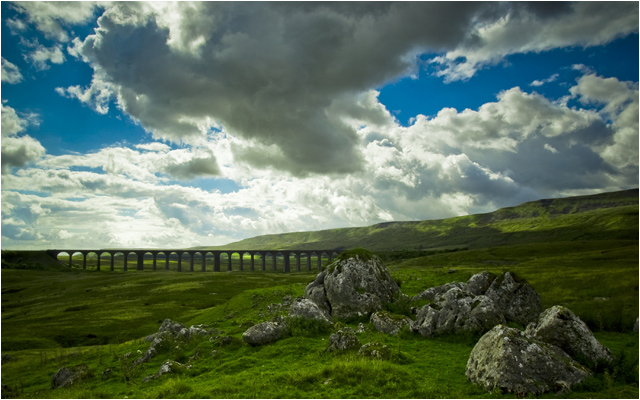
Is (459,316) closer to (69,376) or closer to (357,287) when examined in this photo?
(357,287)

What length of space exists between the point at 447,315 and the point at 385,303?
9584 mm

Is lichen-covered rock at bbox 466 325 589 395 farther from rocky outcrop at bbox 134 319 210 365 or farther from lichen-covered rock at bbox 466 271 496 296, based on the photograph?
rocky outcrop at bbox 134 319 210 365

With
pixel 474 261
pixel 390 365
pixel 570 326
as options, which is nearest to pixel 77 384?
pixel 390 365

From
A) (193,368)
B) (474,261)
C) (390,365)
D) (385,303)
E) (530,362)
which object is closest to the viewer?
(530,362)

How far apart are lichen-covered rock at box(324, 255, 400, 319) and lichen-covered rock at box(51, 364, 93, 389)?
19.0 metres

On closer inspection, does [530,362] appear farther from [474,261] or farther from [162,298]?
[474,261]

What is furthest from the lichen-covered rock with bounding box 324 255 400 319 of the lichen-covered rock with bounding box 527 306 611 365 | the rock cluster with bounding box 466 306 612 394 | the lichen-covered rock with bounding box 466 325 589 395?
the lichen-covered rock with bounding box 466 325 589 395

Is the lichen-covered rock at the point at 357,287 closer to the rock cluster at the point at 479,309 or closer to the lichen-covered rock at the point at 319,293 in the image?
the lichen-covered rock at the point at 319,293

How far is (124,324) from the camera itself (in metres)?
55.8

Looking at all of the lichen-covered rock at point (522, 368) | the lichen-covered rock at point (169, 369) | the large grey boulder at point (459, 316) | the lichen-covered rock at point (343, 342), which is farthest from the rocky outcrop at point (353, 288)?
the lichen-covered rock at point (522, 368)

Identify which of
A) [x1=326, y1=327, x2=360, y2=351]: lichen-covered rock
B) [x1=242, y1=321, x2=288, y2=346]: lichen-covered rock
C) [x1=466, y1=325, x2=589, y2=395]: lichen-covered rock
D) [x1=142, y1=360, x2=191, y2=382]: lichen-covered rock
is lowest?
[x1=142, y1=360, x2=191, y2=382]: lichen-covered rock

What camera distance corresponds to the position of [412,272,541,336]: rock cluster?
22781mm

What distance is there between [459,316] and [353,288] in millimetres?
11112

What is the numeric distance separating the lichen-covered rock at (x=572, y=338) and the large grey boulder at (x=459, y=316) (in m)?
4.98
